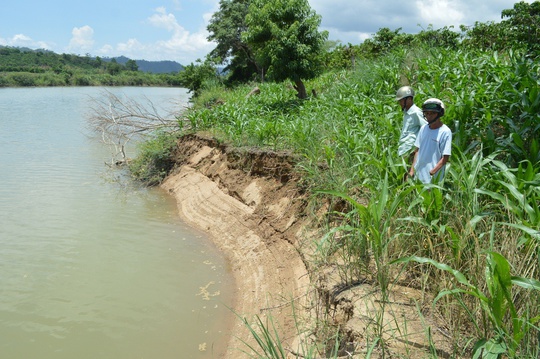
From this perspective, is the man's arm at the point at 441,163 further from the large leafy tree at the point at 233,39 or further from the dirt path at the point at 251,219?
the large leafy tree at the point at 233,39

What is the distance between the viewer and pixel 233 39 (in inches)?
1123

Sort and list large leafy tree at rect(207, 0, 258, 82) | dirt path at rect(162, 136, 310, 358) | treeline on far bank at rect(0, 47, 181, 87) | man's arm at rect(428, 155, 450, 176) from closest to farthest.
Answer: man's arm at rect(428, 155, 450, 176)
dirt path at rect(162, 136, 310, 358)
large leafy tree at rect(207, 0, 258, 82)
treeline on far bank at rect(0, 47, 181, 87)

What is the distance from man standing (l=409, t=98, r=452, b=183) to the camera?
4.14 meters

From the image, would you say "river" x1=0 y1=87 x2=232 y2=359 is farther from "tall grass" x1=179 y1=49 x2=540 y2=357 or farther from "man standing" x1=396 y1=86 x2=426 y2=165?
"man standing" x1=396 y1=86 x2=426 y2=165

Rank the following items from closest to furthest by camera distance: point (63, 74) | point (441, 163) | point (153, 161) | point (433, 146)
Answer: point (441, 163)
point (433, 146)
point (153, 161)
point (63, 74)

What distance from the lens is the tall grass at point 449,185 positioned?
9.34ft

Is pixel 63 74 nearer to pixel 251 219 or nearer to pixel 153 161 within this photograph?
pixel 153 161

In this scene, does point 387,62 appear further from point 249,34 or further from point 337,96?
point 249,34

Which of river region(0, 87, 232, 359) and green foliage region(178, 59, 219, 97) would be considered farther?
green foliage region(178, 59, 219, 97)

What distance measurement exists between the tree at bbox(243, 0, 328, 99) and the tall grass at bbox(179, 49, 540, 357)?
230cm

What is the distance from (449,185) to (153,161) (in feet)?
31.9

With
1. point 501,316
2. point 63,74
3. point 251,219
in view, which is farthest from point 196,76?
point 63,74

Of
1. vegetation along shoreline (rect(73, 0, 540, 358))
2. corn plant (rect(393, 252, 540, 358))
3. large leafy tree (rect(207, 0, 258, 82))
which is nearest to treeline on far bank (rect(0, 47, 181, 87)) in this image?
large leafy tree (rect(207, 0, 258, 82))

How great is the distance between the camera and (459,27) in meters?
13.8
